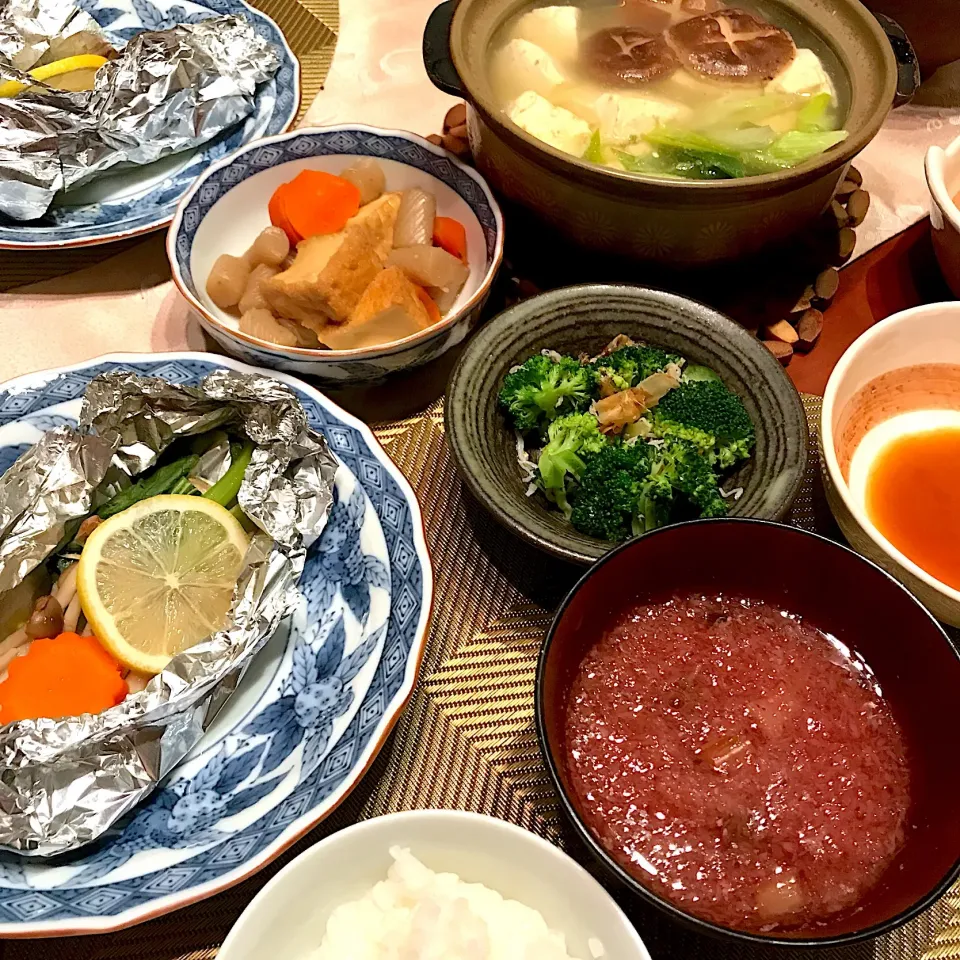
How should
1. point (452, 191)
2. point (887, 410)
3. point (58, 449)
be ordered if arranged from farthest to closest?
point (452, 191)
point (887, 410)
point (58, 449)

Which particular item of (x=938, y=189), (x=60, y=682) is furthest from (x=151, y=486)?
(x=938, y=189)

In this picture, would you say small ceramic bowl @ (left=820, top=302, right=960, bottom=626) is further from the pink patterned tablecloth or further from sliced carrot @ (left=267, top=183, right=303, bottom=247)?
sliced carrot @ (left=267, top=183, right=303, bottom=247)

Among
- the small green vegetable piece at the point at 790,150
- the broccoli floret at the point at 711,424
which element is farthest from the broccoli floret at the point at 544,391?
the small green vegetable piece at the point at 790,150

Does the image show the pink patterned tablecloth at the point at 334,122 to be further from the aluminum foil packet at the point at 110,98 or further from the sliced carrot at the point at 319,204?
the sliced carrot at the point at 319,204

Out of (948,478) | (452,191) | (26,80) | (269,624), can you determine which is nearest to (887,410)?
(948,478)

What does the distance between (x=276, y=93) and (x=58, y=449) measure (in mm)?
1219

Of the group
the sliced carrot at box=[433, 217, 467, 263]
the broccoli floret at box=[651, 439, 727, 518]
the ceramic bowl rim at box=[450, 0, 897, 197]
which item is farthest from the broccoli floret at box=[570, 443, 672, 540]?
the sliced carrot at box=[433, 217, 467, 263]

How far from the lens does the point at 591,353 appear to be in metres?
1.56

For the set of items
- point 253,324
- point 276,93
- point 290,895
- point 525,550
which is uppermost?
point 276,93

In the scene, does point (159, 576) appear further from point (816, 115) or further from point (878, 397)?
point (816, 115)

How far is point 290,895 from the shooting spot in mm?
889

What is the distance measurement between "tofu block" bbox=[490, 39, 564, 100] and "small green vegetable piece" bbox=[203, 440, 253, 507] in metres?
1.02

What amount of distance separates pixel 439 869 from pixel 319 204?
50.3 inches

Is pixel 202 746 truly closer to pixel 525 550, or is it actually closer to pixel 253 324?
pixel 525 550
